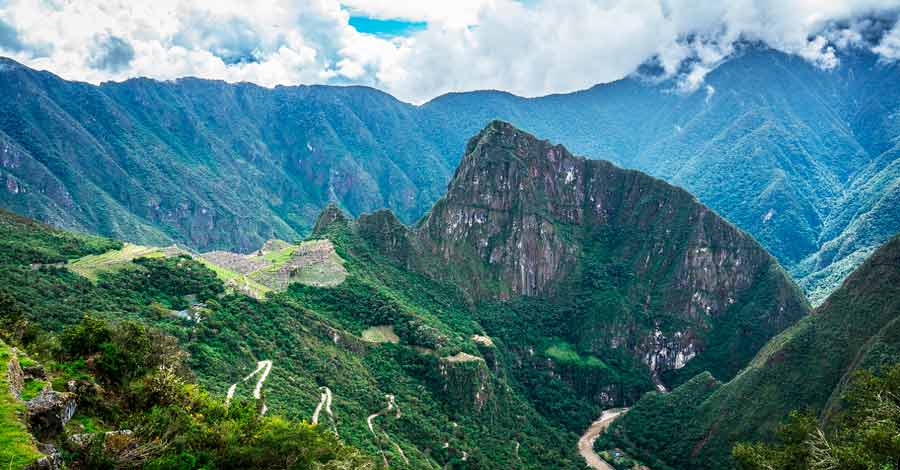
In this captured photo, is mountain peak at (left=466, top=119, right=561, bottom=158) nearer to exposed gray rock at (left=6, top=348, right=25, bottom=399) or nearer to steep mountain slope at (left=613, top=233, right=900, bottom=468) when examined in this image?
steep mountain slope at (left=613, top=233, right=900, bottom=468)

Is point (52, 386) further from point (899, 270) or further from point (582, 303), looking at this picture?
point (582, 303)

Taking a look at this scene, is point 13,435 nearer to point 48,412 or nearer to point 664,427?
point 48,412

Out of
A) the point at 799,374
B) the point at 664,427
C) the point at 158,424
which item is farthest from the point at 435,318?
the point at 158,424

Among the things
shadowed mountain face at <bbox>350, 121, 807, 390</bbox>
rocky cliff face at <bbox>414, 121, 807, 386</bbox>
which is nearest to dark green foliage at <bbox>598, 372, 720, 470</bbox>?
shadowed mountain face at <bbox>350, 121, 807, 390</bbox>

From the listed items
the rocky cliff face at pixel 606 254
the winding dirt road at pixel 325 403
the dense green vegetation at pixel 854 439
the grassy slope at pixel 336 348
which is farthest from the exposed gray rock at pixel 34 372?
the rocky cliff face at pixel 606 254

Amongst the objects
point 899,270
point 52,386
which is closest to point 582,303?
point 899,270
